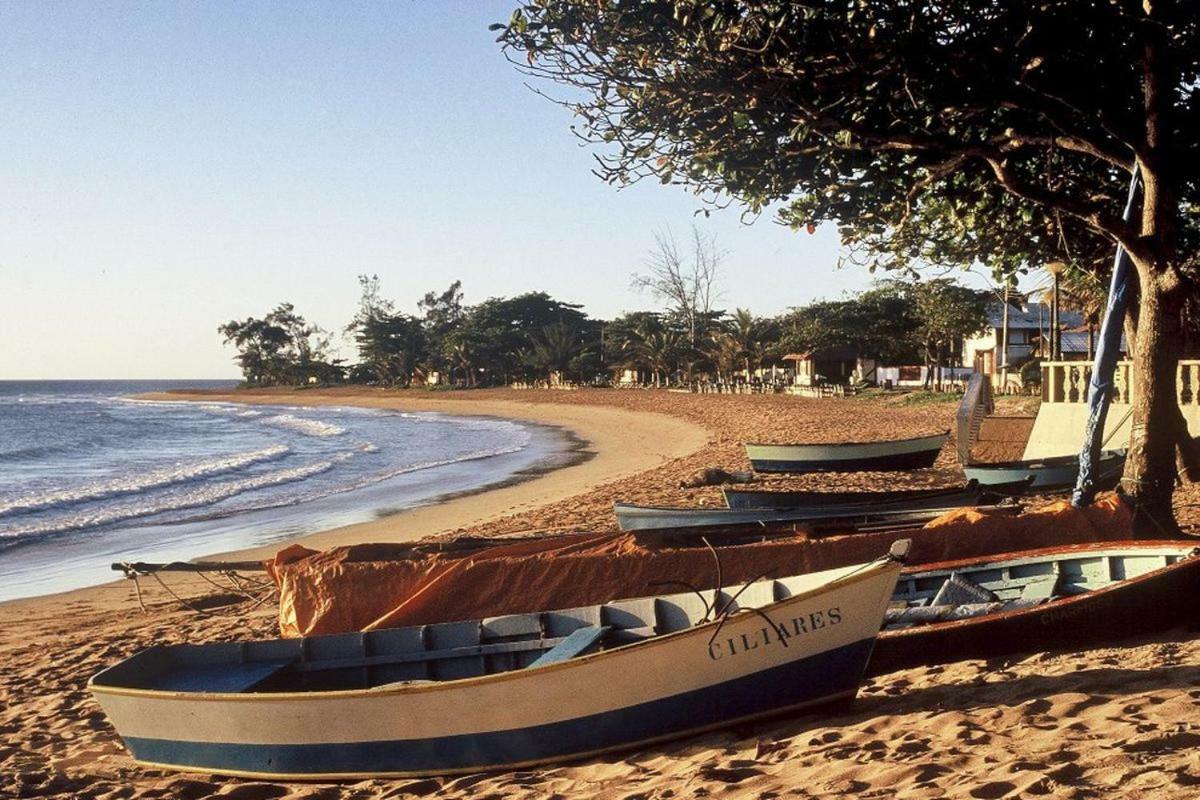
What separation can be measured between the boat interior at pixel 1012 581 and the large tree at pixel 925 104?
1.90m

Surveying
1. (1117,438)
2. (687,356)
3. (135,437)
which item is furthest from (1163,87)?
(687,356)

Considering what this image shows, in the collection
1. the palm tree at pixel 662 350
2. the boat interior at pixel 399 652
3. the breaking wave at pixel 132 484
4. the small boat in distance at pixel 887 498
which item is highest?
the palm tree at pixel 662 350

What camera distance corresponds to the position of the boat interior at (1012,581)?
284 inches

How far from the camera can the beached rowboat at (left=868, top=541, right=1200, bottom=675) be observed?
661cm

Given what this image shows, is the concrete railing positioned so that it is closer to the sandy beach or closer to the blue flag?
the sandy beach

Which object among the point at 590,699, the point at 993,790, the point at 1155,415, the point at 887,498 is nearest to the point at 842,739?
the point at 993,790

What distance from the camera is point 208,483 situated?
29.3m

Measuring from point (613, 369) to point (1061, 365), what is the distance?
6508cm

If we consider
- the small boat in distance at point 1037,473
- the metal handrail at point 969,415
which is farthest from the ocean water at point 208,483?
the small boat in distance at point 1037,473

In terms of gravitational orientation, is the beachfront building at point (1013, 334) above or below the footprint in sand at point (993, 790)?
above

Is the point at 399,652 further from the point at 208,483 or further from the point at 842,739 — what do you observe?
the point at 208,483

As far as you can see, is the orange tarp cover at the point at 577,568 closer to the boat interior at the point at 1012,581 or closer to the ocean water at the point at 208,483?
the boat interior at the point at 1012,581

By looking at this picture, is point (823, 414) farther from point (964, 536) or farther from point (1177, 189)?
point (964, 536)

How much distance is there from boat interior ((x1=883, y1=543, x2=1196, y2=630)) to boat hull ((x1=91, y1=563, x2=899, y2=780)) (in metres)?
1.59
